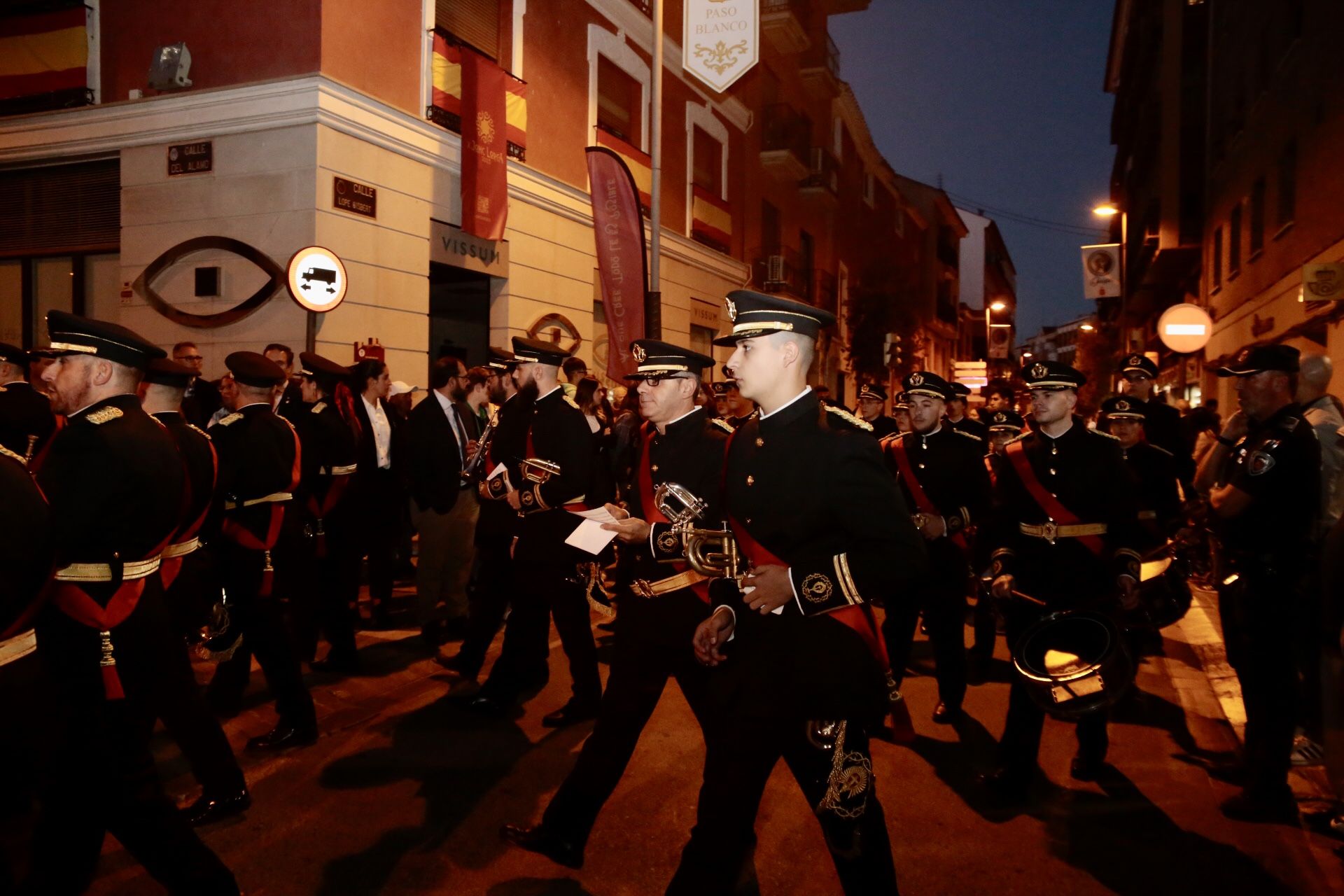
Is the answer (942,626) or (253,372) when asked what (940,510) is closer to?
(942,626)

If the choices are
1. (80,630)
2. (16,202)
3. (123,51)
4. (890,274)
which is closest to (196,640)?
(80,630)

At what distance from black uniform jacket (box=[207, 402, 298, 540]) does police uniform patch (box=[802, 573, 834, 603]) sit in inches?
136

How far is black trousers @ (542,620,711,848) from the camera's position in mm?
3594

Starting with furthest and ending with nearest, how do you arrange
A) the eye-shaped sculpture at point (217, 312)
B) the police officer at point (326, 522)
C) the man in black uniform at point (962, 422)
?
1. the eye-shaped sculpture at point (217, 312)
2. the man in black uniform at point (962, 422)
3. the police officer at point (326, 522)

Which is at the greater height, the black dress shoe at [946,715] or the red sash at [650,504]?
the red sash at [650,504]

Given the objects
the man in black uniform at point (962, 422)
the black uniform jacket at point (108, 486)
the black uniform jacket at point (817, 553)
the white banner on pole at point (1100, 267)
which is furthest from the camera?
the white banner on pole at point (1100, 267)

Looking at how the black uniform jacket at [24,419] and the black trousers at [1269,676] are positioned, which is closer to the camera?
the black trousers at [1269,676]

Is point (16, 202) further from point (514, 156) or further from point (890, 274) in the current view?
point (890, 274)

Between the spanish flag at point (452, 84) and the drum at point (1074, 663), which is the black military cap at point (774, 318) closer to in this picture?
the drum at point (1074, 663)

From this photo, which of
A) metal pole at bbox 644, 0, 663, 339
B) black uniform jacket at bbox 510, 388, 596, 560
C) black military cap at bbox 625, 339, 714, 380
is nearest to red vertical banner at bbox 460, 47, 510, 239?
metal pole at bbox 644, 0, 663, 339

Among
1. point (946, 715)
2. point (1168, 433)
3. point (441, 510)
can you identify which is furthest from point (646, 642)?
point (1168, 433)

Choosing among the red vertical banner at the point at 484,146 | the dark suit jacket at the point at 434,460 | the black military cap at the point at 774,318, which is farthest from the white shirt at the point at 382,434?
the red vertical banner at the point at 484,146

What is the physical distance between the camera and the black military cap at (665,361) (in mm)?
4106

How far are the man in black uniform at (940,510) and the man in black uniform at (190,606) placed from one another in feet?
12.2
